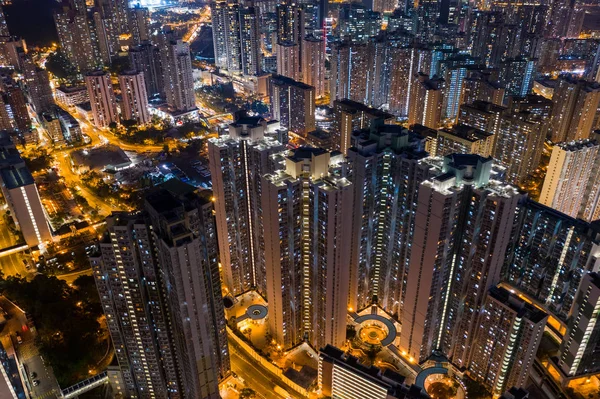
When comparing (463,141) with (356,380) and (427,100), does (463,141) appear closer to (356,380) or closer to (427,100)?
(427,100)

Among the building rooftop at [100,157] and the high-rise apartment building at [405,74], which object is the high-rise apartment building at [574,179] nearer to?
the high-rise apartment building at [405,74]

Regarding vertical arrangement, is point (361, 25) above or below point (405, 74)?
above

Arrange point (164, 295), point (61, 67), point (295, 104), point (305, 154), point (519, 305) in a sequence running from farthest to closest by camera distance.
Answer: point (61, 67)
point (295, 104)
point (305, 154)
point (519, 305)
point (164, 295)

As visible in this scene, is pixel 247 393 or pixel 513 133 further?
pixel 513 133

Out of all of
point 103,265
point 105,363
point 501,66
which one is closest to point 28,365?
point 105,363

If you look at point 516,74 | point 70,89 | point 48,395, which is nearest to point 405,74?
point 516,74

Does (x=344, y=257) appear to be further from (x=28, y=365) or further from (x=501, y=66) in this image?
(x=501, y=66)

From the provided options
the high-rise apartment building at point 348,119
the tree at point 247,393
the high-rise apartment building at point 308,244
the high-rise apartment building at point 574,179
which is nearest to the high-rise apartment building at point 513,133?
the high-rise apartment building at point 574,179
